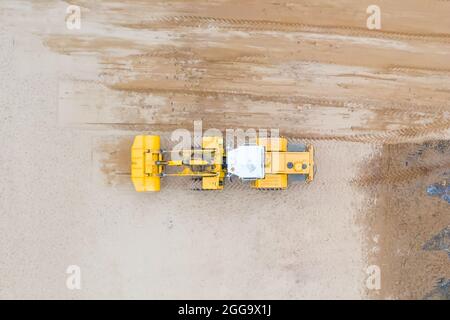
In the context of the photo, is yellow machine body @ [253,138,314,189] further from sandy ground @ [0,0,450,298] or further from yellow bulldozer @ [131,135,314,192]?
sandy ground @ [0,0,450,298]

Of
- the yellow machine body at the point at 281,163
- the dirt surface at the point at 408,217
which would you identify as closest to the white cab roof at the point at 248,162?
the yellow machine body at the point at 281,163

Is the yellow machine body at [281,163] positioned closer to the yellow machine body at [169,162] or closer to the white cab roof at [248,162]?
the white cab roof at [248,162]

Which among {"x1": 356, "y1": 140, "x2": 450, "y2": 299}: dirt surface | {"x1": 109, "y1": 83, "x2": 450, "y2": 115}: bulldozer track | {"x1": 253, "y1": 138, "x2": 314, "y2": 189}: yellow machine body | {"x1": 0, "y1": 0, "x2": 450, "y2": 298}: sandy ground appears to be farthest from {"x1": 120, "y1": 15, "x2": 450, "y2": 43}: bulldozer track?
{"x1": 253, "y1": 138, "x2": 314, "y2": 189}: yellow machine body

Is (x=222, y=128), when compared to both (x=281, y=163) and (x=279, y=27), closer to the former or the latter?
(x=281, y=163)

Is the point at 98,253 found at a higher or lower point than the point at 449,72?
lower

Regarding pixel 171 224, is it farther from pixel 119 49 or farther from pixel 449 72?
pixel 449 72
